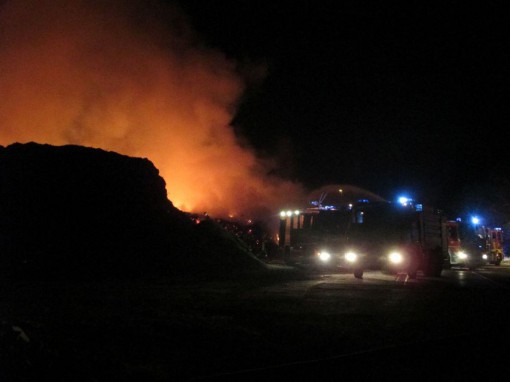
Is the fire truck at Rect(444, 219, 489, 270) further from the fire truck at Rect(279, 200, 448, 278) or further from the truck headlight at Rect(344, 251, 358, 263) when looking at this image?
the truck headlight at Rect(344, 251, 358, 263)

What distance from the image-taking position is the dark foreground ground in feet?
13.9

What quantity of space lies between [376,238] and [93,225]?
10.9 meters

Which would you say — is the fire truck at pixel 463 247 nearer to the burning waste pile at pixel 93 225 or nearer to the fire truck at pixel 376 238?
the fire truck at pixel 376 238

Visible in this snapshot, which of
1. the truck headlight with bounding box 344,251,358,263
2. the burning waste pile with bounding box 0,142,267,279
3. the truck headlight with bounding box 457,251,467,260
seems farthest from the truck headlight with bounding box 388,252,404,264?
the truck headlight with bounding box 457,251,467,260

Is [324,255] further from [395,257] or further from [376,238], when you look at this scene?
[395,257]

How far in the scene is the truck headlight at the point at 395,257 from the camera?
15726mm

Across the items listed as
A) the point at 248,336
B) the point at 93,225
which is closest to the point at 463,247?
the point at 93,225

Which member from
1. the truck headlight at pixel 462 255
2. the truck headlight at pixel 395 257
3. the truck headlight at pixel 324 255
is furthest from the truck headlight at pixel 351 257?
the truck headlight at pixel 462 255

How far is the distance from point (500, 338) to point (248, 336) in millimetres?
3392

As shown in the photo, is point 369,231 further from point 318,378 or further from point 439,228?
point 318,378

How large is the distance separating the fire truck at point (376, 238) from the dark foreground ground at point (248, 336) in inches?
186

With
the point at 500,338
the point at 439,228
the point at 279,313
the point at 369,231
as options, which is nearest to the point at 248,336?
the point at 279,313

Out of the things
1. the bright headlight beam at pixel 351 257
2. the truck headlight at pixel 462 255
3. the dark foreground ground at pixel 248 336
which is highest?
the truck headlight at pixel 462 255

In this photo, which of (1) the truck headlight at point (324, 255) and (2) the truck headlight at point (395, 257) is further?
(1) the truck headlight at point (324, 255)
